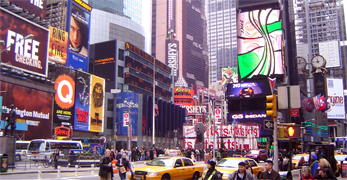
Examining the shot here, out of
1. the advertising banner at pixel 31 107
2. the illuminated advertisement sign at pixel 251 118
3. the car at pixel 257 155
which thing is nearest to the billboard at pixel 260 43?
the illuminated advertisement sign at pixel 251 118

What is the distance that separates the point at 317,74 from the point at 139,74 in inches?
2246

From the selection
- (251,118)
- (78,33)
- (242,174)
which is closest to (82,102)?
(78,33)

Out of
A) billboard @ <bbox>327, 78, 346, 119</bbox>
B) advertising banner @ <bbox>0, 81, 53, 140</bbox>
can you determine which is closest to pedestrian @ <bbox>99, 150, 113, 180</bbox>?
advertising banner @ <bbox>0, 81, 53, 140</bbox>

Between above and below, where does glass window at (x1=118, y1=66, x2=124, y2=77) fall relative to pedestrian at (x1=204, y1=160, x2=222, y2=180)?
above

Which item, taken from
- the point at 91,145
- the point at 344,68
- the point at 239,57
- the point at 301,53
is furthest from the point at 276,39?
the point at 344,68

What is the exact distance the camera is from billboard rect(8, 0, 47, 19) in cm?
4892

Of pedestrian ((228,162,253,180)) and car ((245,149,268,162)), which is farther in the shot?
car ((245,149,268,162))

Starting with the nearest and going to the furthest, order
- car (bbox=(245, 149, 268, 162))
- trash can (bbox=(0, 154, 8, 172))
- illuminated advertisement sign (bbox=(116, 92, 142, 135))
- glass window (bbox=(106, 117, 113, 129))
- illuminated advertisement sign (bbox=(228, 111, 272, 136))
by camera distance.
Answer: trash can (bbox=(0, 154, 8, 172)) < car (bbox=(245, 149, 268, 162)) < illuminated advertisement sign (bbox=(116, 92, 142, 135)) < glass window (bbox=(106, 117, 113, 129)) < illuminated advertisement sign (bbox=(228, 111, 272, 136))

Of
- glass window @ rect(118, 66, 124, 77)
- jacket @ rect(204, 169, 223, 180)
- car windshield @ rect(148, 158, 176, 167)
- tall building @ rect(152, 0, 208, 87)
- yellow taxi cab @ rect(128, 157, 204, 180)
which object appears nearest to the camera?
jacket @ rect(204, 169, 223, 180)

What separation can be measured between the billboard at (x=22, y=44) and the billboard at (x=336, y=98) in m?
106

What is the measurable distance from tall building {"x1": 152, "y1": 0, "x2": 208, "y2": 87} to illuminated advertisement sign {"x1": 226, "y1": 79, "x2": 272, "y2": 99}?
85.7 m

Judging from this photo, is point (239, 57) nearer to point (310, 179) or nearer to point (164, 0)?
point (310, 179)

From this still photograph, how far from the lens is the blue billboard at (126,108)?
7164cm

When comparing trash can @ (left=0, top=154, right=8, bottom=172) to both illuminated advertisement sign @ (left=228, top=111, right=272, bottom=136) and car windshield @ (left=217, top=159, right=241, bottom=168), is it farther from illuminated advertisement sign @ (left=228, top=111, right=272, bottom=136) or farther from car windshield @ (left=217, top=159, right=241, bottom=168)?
illuminated advertisement sign @ (left=228, top=111, right=272, bottom=136)
